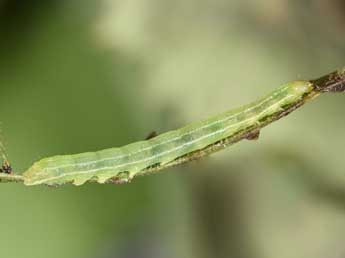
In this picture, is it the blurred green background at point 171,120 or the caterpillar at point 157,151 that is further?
the blurred green background at point 171,120

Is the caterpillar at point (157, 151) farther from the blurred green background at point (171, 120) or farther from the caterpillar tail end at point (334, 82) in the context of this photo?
the blurred green background at point (171, 120)

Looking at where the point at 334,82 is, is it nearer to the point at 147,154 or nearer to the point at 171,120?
the point at 147,154

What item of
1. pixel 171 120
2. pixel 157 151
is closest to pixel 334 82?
pixel 157 151

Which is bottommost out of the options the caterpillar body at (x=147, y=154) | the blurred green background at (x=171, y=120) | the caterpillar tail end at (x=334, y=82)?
the caterpillar tail end at (x=334, y=82)

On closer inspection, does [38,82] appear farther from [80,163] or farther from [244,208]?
[80,163]

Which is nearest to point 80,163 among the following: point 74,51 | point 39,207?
point 39,207

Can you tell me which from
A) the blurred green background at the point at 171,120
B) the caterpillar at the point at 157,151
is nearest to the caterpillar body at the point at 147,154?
the caterpillar at the point at 157,151

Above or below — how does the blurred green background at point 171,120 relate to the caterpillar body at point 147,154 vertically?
above
